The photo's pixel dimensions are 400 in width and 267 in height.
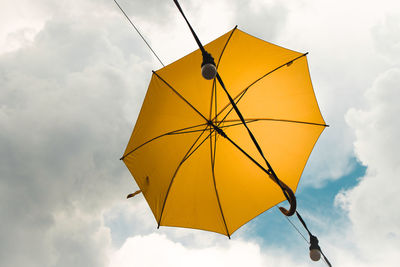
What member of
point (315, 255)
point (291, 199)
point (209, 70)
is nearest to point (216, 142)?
point (315, 255)

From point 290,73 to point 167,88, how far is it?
2.48 metres

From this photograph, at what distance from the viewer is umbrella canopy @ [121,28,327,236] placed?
4848 mm

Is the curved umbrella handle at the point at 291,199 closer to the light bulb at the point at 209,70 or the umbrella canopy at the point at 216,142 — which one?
the light bulb at the point at 209,70

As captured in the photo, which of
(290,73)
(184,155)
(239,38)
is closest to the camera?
(239,38)

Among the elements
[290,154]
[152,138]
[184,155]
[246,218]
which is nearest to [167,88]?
[152,138]

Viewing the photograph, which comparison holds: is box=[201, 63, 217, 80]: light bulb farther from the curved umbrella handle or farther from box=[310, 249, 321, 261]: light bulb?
box=[310, 249, 321, 261]: light bulb

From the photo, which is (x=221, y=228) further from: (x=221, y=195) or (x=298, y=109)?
(x=298, y=109)

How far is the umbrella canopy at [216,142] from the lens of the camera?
4848 mm

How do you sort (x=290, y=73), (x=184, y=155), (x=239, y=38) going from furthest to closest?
1. (x=184, y=155)
2. (x=290, y=73)
3. (x=239, y=38)

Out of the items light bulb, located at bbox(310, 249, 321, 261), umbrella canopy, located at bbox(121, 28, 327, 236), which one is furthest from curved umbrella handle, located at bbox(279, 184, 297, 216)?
umbrella canopy, located at bbox(121, 28, 327, 236)

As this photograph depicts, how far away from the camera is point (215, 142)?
520 cm

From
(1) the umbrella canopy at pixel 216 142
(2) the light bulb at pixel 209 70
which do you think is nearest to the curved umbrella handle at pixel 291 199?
(2) the light bulb at pixel 209 70

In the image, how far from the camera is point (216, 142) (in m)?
5.22

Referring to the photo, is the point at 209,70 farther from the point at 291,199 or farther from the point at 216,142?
the point at 216,142
